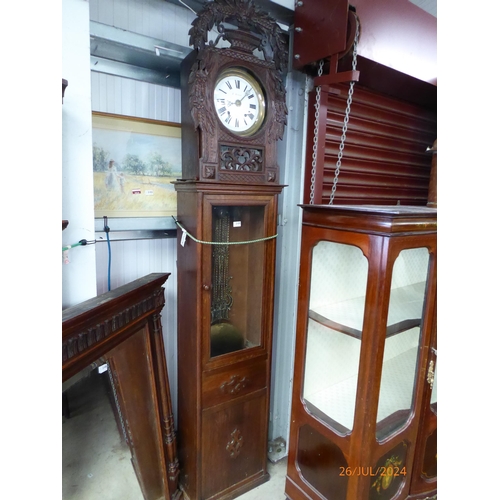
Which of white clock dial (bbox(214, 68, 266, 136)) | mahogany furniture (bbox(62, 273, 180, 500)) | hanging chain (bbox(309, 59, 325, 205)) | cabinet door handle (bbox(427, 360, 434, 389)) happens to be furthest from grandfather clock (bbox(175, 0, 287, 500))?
cabinet door handle (bbox(427, 360, 434, 389))

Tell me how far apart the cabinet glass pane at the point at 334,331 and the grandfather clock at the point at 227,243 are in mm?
230

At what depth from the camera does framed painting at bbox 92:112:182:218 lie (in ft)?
4.35

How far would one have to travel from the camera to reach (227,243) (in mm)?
1271

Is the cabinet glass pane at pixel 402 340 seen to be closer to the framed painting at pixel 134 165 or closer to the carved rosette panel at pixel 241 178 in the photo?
the carved rosette panel at pixel 241 178

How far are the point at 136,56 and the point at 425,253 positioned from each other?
4.43 ft

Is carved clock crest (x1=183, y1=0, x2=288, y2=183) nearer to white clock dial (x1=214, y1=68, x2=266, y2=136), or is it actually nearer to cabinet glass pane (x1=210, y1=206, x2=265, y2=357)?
white clock dial (x1=214, y1=68, x2=266, y2=136)

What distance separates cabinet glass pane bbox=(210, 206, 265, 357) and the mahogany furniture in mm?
245

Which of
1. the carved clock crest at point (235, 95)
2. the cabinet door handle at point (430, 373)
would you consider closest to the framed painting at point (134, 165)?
the carved clock crest at point (235, 95)

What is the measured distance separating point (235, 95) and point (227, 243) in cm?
58

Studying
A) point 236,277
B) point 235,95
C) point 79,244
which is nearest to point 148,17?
point 235,95

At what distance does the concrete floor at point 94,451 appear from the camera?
1.05 metres

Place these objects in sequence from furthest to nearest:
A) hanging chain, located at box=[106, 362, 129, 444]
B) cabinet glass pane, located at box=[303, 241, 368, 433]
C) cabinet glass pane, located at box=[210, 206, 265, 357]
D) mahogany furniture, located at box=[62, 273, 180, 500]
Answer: cabinet glass pane, located at box=[210, 206, 265, 357], cabinet glass pane, located at box=[303, 241, 368, 433], hanging chain, located at box=[106, 362, 129, 444], mahogany furniture, located at box=[62, 273, 180, 500]
